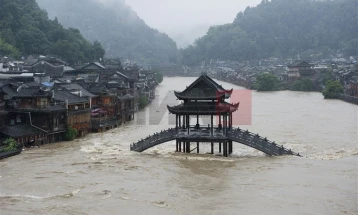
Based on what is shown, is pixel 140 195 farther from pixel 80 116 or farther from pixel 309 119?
pixel 309 119

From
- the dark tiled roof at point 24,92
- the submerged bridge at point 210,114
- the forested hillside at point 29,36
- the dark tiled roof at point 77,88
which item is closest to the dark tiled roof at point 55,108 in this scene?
the dark tiled roof at point 24,92

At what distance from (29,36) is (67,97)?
51.6 meters

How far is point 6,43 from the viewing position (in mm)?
90812

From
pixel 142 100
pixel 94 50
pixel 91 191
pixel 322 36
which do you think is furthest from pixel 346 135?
pixel 322 36

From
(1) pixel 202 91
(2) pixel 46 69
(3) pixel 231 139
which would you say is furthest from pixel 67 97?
(2) pixel 46 69

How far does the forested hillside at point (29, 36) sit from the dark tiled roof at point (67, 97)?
143ft

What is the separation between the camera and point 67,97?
48125 millimetres

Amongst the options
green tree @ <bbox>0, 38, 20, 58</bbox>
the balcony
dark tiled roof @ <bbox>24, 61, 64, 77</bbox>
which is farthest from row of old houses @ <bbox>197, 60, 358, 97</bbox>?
green tree @ <bbox>0, 38, 20, 58</bbox>

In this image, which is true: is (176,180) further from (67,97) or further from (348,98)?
(348,98)

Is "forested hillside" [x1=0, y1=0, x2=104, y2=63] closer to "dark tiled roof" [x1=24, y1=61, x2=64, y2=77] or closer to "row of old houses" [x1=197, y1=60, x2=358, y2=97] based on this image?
"dark tiled roof" [x1=24, y1=61, x2=64, y2=77]

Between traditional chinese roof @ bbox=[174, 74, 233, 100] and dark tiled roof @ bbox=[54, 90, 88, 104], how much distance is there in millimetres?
15519

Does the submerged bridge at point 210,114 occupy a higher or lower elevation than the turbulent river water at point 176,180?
higher

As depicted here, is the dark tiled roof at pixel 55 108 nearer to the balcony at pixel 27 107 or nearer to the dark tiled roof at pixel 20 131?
the balcony at pixel 27 107

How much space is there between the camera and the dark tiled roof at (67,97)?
4737cm
